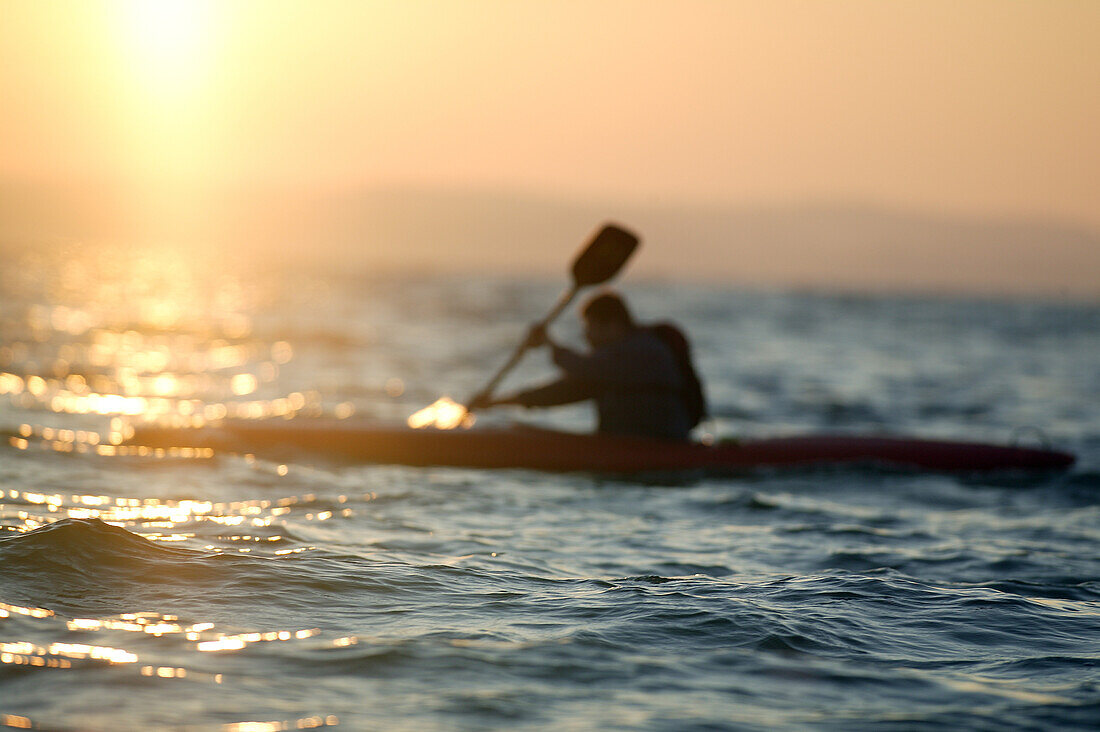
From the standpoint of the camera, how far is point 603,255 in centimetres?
911

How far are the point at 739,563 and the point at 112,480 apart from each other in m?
3.69

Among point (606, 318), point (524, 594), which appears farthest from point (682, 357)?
point (524, 594)

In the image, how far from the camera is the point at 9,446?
25.4 ft

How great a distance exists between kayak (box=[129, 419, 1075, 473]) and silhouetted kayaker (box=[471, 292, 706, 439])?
0.63 feet

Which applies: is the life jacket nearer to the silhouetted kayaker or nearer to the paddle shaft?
the silhouetted kayaker

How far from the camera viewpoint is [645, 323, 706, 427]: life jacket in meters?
7.88

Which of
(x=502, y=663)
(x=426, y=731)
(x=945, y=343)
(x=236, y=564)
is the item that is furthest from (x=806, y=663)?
(x=945, y=343)

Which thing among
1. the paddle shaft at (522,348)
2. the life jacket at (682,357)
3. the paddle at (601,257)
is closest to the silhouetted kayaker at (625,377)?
the life jacket at (682,357)

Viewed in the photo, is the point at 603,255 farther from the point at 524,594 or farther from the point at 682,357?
the point at 524,594

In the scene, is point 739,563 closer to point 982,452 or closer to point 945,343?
point 982,452

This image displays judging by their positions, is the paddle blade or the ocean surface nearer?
the ocean surface

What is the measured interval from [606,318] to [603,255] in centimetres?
165

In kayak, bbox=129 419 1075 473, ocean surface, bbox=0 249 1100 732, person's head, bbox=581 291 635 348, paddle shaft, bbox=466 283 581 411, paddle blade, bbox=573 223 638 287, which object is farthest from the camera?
paddle blade, bbox=573 223 638 287

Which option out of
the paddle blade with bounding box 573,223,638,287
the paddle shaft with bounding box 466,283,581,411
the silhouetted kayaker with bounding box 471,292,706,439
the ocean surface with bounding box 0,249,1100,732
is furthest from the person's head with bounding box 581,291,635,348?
the paddle blade with bounding box 573,223,638,287
